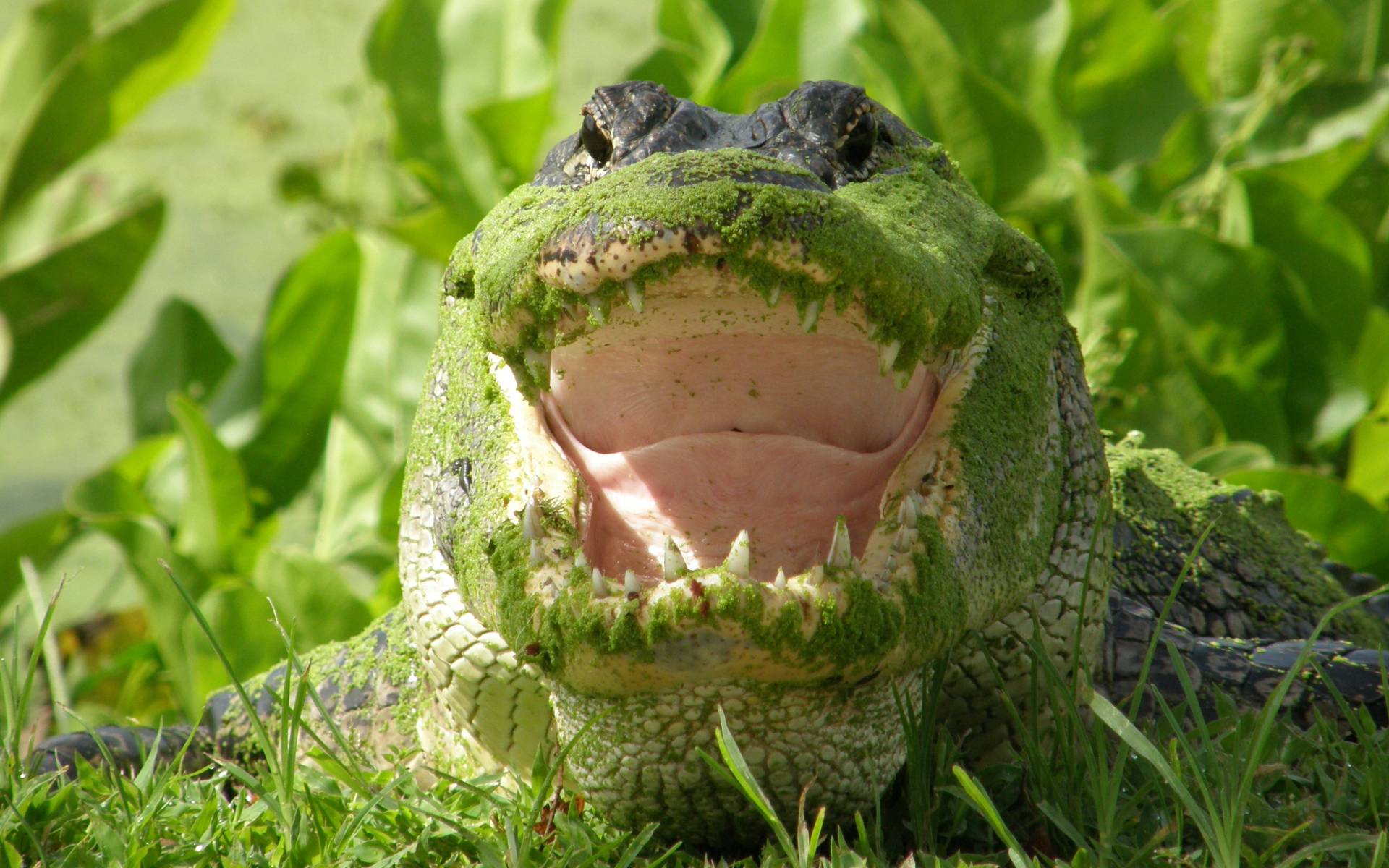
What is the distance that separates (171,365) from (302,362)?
1.89 ft

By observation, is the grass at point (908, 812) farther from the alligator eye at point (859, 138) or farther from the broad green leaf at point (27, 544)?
the broad green leaf at point (27, 544)

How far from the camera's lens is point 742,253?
1.29 metres

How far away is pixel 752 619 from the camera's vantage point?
129 centimetres

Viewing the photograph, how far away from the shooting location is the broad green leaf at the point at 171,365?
171 inches

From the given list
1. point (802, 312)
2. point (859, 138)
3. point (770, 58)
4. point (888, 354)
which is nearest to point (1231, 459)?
point (770, 58)

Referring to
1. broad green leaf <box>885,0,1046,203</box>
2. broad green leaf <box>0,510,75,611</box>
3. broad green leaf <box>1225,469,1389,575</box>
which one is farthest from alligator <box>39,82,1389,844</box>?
broad green leaf <box>885,0,1046,203</box>

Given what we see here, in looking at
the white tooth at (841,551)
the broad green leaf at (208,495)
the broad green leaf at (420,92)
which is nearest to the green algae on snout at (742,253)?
the white tooth at (841,551)

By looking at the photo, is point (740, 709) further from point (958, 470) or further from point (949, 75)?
point (949, 75)

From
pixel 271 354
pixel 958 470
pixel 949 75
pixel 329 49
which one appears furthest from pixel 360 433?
pixel 329 49

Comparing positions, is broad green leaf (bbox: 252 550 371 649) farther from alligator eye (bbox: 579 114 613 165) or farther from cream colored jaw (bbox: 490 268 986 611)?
alligator eye (bbox: 579 114 613 165)

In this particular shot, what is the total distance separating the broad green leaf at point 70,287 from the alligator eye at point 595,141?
2778mm

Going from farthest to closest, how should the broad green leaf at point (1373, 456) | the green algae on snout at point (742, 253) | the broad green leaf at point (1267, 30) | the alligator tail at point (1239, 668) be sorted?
the broad green leaf at point (1267, 30) < the broad green leaf at point (1373, 456) < the alligator tail at point (1239, 668) < the green algae on snout at point (742, 253)

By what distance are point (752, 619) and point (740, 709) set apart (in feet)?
0.61

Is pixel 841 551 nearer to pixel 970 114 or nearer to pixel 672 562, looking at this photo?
pixel 672 562
